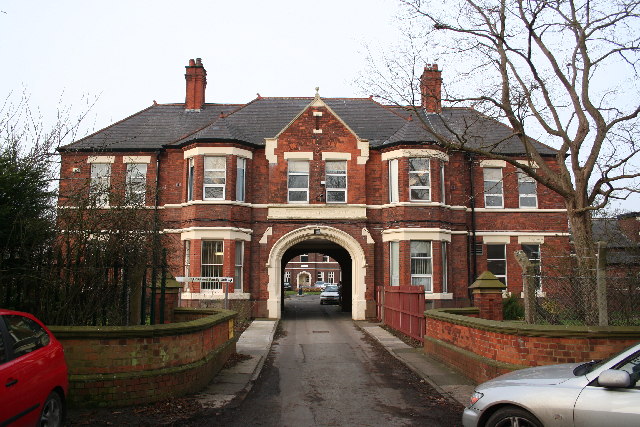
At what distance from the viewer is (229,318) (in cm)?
1177

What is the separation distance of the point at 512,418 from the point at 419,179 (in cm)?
1689

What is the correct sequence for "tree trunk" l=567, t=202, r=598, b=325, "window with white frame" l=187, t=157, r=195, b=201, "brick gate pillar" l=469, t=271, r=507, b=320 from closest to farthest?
"tree trunk" l=567, t=202, r=598, b=325, "brick gate pillar" l=469, t=271, r=507, b=320, "window with white frame" l=187, t=157, r=195, b=201

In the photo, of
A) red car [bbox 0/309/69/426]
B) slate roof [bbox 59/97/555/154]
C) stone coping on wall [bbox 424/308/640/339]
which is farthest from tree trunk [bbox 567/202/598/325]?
slate roof [bbox 59/97/555/154]

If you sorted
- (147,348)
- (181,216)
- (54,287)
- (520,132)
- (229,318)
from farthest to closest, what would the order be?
1. (181,216)
2. (520,132)
3. (229,318)
4. (54,287)
5. (147,348)

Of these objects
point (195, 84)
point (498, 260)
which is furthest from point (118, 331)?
point (195, 84)

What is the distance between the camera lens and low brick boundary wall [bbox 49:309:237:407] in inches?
288

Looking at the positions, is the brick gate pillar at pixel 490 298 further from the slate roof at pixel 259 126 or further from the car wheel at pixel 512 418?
the slate roof at pixel 259 126

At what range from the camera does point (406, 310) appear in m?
16.1

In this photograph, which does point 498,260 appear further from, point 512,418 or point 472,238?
point 512,418

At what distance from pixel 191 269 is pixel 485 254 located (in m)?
12.3

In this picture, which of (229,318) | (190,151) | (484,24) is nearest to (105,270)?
(229,318)

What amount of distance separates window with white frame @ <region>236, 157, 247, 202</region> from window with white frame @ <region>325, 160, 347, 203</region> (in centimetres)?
337

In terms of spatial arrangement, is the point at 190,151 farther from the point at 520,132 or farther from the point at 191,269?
the point at 520,132

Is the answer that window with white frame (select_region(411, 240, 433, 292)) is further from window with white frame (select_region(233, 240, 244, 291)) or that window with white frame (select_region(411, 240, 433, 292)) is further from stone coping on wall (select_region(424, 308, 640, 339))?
stone coping on wall (select_region(424, 308, 640, 339))
